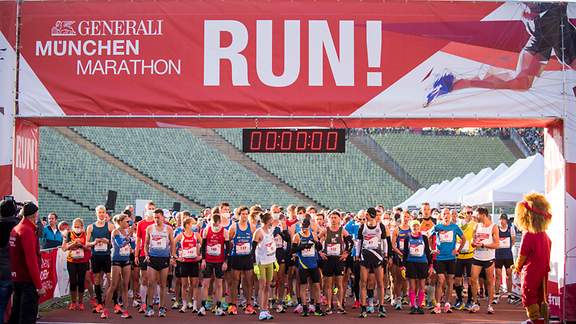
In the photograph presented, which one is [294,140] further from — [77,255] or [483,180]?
[483,180]

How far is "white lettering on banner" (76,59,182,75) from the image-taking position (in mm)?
12484

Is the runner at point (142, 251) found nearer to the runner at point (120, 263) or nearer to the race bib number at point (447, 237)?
the runner at point (120, 263)

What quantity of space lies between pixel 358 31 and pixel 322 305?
20.7 feet

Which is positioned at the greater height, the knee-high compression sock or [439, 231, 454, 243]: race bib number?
[439, 231, 454, 243]: race bib number

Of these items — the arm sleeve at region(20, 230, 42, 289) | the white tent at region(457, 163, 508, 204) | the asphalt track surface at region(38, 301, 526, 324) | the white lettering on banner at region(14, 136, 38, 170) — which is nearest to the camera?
the arm sleeve at region(20, 230, 42, 289)

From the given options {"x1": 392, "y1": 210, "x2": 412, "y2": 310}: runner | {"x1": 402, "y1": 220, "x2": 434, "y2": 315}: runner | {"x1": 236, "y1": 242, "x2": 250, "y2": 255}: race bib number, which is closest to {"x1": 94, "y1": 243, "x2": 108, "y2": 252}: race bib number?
{"x1": 236, "y1": 242, "x2": 250, "y2": 255}: race bib number

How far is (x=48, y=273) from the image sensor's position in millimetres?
15680

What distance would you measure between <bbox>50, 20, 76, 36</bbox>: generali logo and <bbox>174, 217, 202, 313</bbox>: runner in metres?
4.55

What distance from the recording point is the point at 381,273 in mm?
14859

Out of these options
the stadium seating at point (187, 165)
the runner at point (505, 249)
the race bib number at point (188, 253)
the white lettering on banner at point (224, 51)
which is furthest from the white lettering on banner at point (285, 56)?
the stadium seating at point (187, 165)

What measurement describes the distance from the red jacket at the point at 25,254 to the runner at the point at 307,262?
21.0 ft

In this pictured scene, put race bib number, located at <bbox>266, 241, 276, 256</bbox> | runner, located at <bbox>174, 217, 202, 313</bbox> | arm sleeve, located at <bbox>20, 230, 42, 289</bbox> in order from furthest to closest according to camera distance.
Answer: runner, located at <bbox>174, 217, 202, 313</bbox>
race bib number, located at <bbox>266, 241, 276, 256</bbox>
arm sleeve, located at <bbox>20, 230, 42, 289</bbox>

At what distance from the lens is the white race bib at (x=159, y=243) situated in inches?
574

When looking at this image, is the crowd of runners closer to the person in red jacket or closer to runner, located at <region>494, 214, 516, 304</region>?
runner, located at <region>494, 214, 516, 304</region>
